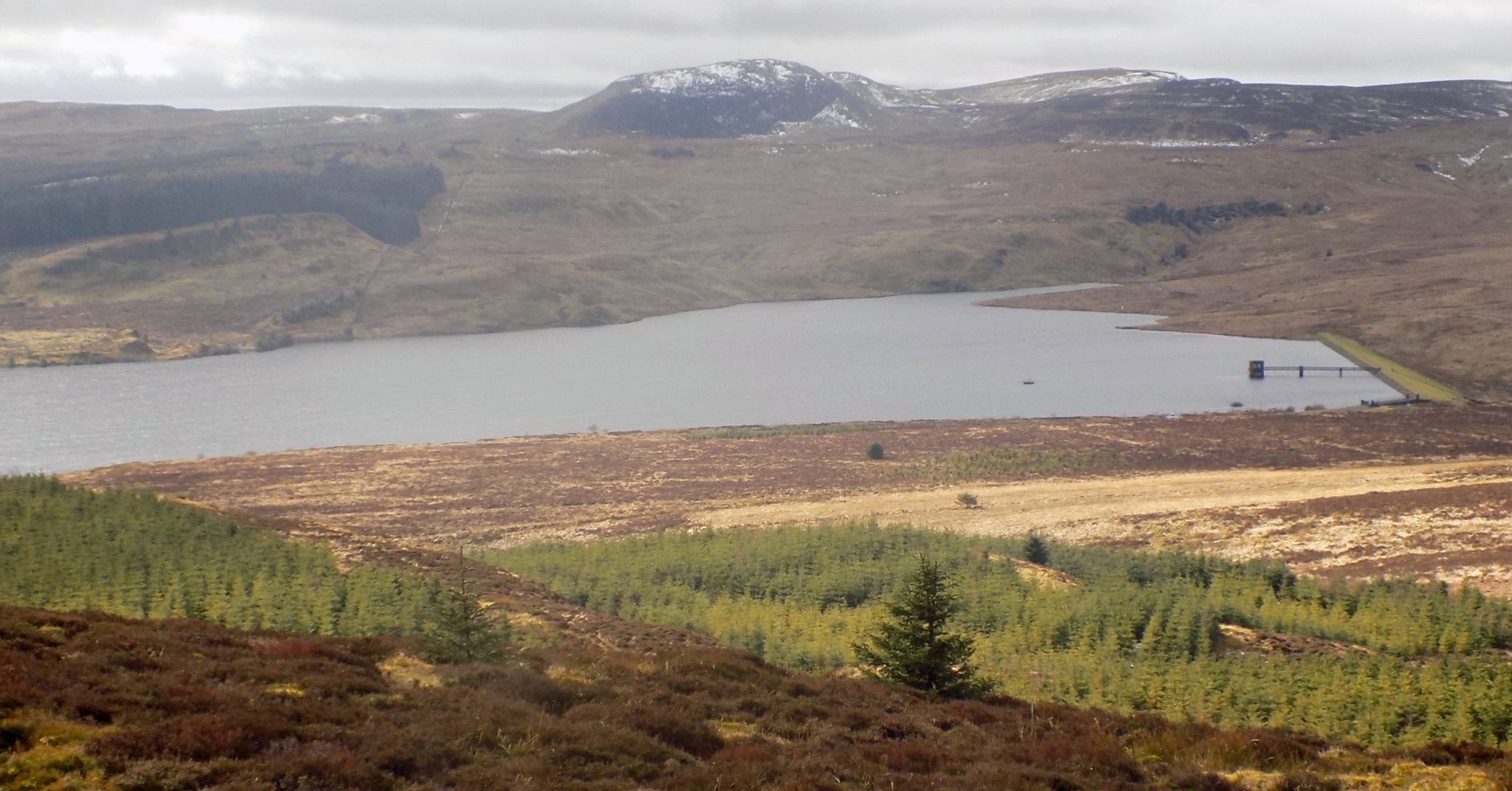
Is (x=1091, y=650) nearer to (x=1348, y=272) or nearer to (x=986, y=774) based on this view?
(x=986, y=774)

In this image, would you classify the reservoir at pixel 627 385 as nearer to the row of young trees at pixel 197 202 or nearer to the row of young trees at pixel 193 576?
the row of young trees at pixel 197 202

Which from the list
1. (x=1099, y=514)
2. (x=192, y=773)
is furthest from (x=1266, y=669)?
(x=1099, y=514)

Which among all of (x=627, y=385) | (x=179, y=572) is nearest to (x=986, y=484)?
(x=179, y=572)

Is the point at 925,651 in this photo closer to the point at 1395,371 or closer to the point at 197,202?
the point at 1395,371

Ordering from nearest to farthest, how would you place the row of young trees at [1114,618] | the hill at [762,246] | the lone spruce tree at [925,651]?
1. the lone spruce tree at [925,651]
2. the row of young trees at [1114,618]
3. the hill at [762,246]

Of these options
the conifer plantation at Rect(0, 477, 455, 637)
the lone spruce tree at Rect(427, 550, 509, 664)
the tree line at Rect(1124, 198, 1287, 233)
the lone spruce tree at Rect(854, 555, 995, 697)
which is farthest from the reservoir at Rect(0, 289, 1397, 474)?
the tree line at Rect(1124, 198, 1287, 233)

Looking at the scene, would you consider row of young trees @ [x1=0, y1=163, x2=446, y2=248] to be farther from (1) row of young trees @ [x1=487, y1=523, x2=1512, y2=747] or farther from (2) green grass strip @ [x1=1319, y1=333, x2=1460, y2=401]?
(1) row of young trees @ [x1=487, y1=523, x2=1512, y2=747]

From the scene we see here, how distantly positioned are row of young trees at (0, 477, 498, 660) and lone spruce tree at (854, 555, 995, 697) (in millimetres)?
5170

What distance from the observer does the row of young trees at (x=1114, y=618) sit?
1528 cm

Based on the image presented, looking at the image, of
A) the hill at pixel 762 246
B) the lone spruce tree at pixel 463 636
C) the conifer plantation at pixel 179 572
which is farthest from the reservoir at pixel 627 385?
the lone spruce tree at pixel 463 636

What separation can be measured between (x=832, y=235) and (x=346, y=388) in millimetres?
86087

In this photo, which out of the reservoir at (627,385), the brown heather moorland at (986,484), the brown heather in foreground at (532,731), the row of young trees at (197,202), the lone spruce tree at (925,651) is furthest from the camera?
the row of young trees at (197,202)

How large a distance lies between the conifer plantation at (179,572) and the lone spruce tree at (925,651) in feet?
18.7

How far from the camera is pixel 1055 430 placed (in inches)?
2162
